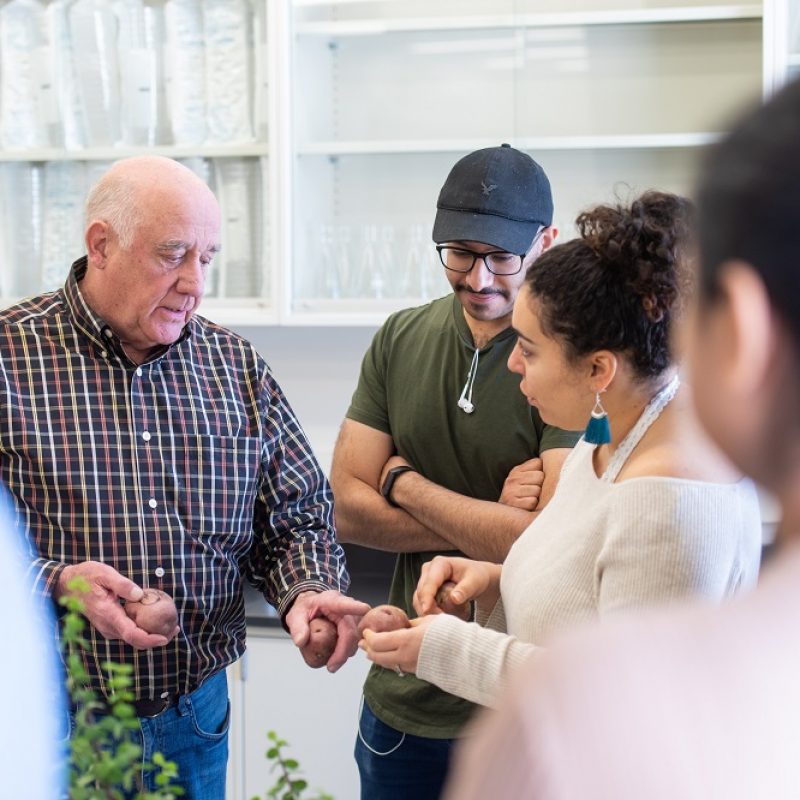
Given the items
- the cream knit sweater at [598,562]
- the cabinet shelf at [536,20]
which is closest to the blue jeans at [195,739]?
the cream knit sweater at [598,562]

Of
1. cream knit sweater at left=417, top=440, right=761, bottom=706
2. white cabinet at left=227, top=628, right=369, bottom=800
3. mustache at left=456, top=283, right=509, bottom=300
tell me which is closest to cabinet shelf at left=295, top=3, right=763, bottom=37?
mustache at left=456, top=283, right=509, bottom=300

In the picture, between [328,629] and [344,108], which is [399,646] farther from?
[344,108]

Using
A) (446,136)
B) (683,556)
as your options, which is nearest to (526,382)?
(683,556)

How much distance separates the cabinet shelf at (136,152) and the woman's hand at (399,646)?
2.04 meters

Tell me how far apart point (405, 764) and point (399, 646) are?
Result: 22.1 inches

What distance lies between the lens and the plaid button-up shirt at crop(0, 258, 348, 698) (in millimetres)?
1768

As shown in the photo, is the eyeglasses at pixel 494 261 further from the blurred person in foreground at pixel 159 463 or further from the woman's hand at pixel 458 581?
the woman's hand at pixel 458 581

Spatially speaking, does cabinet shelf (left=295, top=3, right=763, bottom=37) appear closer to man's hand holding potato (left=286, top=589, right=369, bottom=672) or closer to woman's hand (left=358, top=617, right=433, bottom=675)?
man's hand holding potato (left=286, top=589, right=369, bottom=672)

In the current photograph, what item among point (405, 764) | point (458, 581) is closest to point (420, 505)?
Result: point (458, 581)

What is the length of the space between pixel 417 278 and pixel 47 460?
1605 millimetres

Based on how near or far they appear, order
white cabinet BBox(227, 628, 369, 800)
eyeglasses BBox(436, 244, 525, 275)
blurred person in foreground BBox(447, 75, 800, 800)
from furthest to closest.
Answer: white cabinet BBox(227, 628, 369, 800), eyeglasses BBox(436, 244, 525, 275), blurred person in foreground BBox(447, 75, 800, 800)

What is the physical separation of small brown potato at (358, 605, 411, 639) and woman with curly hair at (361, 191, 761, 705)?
0.08 metres

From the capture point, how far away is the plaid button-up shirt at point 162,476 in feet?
5.80

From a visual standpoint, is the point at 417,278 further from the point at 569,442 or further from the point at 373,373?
the point at 569,442
